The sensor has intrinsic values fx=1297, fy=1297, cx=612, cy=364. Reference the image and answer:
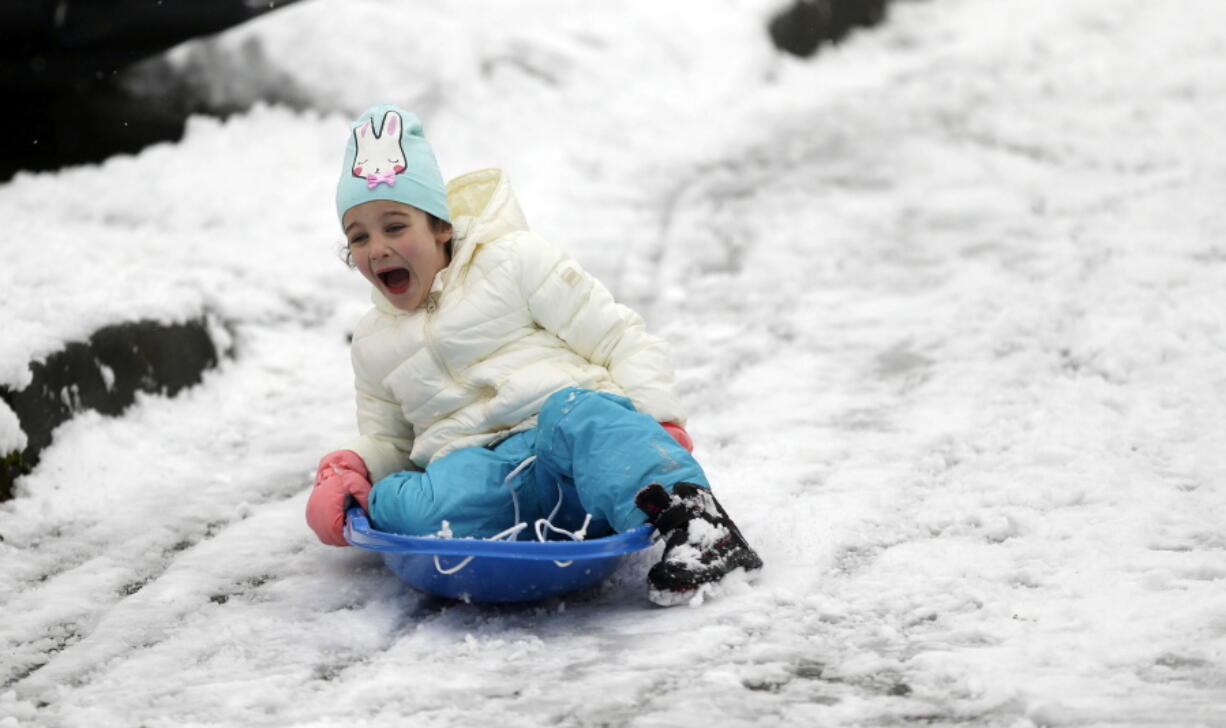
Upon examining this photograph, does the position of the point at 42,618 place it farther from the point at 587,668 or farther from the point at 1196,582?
the point at 1196,582

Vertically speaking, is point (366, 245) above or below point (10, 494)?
above

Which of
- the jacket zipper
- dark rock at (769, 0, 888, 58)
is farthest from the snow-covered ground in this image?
dark rock at (769, 0, 888, 58)

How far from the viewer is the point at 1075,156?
6.89 m

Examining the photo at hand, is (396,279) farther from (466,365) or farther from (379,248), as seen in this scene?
(466,365)

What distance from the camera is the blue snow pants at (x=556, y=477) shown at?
8.73 feet

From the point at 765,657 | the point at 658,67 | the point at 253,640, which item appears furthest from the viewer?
the point at 658,67

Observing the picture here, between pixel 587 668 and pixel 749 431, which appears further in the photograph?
pixel 749 431

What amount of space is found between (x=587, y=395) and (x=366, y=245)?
669 mm

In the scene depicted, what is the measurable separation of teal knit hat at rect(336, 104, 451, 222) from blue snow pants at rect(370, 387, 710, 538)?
0.60m

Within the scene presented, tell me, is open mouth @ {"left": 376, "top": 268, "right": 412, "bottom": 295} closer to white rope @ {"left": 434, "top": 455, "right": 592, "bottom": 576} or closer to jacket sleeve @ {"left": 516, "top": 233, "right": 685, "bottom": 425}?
jacket sleeve @ {"left": 516, "top": 233, "right": 685, "bottom": 425}

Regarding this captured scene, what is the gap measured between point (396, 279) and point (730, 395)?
4.75 feet

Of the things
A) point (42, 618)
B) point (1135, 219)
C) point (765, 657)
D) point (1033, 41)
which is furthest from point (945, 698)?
point (1033, 41)

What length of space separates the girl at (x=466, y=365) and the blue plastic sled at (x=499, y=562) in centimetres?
11

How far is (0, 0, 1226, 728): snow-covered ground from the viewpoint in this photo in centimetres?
234
